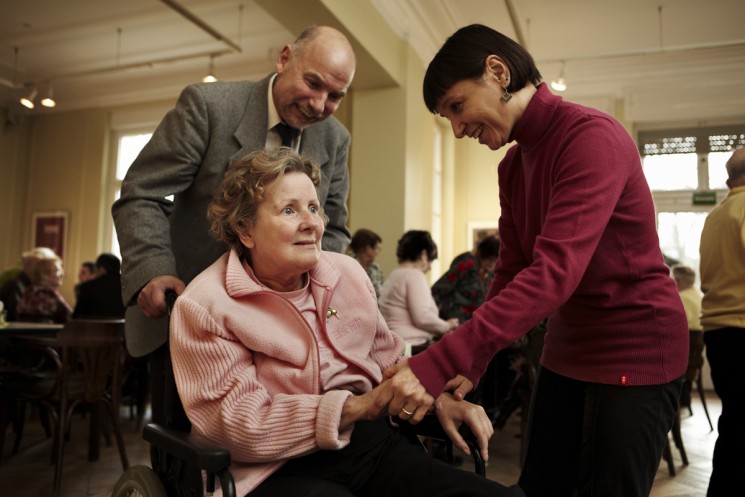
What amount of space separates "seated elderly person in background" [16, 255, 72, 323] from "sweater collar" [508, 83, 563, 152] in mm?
4491

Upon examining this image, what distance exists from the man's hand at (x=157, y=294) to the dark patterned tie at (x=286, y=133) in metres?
0.58

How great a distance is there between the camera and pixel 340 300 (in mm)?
1495

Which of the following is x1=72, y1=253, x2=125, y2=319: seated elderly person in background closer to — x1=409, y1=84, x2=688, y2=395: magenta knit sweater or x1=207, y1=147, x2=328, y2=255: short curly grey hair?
x1=207, y1=147, x2=328, y2=255: short curly grey hair

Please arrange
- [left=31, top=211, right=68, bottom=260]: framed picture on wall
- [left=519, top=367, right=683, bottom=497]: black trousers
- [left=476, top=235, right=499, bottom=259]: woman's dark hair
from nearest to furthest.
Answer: [left=519, top=367, right=683, bottom=497]: black trousers < [left=476, top=235, right=499, bottom=259]: woman's dark hair < [left=31, top=211, right=68, bottom=260]: framed picture on wall

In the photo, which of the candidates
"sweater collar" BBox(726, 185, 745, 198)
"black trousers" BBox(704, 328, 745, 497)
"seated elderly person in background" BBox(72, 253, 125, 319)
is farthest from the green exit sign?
"seated elderly person in background" BBox(72, 253, 125, 319)

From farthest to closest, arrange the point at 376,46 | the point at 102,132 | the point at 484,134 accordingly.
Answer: the point at 102,132
the point at 376,46
the point at 484,134

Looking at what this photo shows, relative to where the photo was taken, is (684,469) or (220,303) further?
(684,469)

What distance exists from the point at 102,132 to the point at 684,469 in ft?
27.6

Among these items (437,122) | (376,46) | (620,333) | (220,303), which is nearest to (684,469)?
(620,333)

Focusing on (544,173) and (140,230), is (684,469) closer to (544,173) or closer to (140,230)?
(544,173)

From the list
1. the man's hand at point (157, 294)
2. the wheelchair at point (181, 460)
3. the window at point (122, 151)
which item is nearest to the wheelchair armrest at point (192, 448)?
the wheelchair at point (181, 460)

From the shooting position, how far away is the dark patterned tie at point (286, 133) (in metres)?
1.80

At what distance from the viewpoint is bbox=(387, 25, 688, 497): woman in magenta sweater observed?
1152mm

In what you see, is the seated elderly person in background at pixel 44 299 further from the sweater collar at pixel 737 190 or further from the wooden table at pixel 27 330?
the sweater collar at pixel 737 190
